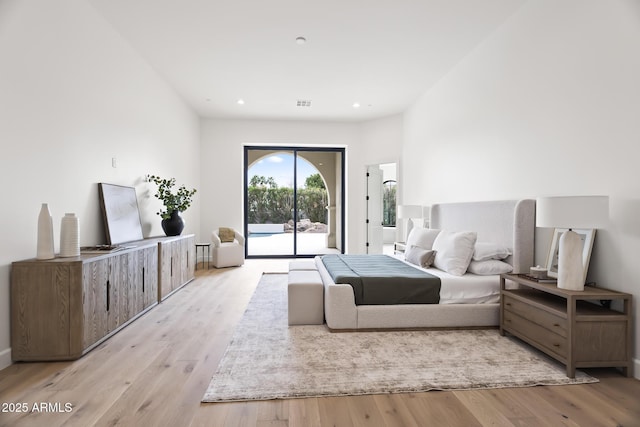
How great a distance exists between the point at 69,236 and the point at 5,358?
0.92 meters

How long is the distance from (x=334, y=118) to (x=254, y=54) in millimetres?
3062

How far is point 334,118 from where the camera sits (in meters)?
6.98

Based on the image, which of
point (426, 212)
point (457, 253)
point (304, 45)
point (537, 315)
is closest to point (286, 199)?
point (426, 212)

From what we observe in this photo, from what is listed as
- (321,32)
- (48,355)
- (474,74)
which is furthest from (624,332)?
(48,355)

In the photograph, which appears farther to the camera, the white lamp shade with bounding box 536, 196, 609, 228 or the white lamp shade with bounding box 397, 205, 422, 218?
the white lamp shade with bounding box 397, 205, 422, 218

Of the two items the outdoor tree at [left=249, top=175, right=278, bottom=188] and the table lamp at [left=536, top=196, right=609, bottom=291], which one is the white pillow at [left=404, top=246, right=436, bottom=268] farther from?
the outdoor tree at [left=249, top=175, right=278, bottom=188]

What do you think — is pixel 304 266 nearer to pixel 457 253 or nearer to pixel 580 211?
pixel 457 253

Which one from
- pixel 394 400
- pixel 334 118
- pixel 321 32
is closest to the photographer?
pixel 394 400

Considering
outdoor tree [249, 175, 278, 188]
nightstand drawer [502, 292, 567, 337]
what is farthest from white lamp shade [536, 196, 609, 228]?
outdoor tree [249, 175, 278, 188]

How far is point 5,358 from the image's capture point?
224 centimetres

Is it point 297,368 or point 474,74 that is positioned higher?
point 474,74

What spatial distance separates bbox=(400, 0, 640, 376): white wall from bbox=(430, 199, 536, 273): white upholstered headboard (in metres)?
0.13

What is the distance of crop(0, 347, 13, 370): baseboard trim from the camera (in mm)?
2212

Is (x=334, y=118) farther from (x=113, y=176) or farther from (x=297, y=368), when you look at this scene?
(x=297, y=368)
